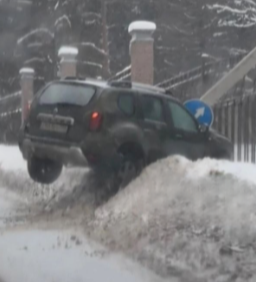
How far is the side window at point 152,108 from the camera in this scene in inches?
498

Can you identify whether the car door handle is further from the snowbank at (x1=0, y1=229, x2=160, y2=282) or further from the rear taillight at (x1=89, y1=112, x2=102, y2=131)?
the snowbank at (x1=0, y1=229, x2=160, y2=282)

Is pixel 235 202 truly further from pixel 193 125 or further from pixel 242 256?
pixel 193 125

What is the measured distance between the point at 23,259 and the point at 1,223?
2455 mm

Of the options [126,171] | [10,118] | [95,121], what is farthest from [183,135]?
[10,118]

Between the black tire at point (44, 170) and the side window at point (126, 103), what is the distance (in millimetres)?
1624

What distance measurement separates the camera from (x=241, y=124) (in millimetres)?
13938

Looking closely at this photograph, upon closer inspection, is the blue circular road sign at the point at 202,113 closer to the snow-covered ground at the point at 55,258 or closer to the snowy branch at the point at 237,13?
the snow-covered ground at the point at 55,258

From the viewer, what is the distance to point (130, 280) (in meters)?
7.80

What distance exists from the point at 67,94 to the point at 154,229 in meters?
3.63

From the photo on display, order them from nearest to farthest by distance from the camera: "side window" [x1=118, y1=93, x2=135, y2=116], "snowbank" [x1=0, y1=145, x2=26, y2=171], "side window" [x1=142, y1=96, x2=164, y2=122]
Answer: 1. "side window" [x1=118, y1=93, x2=135, y2=116]
2. "side window" [x1=142, y1=96, x2=164, y2=122]
3. "snowbank" [x1=0, y1=145, x2=26, y2=171]

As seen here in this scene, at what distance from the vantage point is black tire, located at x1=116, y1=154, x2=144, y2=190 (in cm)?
1196

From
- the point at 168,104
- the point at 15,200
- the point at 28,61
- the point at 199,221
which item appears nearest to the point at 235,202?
the point at 199,221

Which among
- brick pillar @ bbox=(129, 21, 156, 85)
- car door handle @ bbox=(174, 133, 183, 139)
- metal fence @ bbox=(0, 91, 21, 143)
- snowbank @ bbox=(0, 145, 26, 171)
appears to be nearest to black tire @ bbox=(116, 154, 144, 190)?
car door handle @ bbox=(174, 133, 183, 139)

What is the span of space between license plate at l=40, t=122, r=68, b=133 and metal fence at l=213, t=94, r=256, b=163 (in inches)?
130
